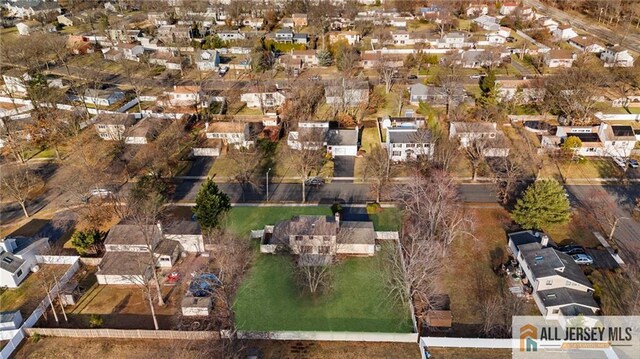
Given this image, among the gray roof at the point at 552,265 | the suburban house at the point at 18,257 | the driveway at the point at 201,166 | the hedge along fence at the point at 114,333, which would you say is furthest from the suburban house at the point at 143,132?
the gray roof at the point at 552,265

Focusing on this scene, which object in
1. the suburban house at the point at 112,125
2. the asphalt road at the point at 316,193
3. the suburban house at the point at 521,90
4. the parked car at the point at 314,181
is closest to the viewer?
the asphalt road at the point at 316,193

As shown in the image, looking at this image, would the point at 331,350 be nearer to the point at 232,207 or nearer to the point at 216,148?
the point at 232,207

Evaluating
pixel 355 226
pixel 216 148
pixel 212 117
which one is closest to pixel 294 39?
pixel 212 117

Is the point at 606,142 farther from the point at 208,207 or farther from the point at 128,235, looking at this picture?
the point at 128,235

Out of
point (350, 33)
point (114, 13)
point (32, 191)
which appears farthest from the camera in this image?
point (114, 13)

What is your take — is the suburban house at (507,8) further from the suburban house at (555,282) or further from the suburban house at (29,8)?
the suburban house at (29,8)

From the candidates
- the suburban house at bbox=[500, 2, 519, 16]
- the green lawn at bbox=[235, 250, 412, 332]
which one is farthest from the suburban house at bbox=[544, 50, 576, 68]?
the green lawn at bbox=[235, 250, 412, 332]


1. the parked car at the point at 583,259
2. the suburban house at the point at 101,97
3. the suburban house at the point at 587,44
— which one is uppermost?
the suburban house at the point at 587,44

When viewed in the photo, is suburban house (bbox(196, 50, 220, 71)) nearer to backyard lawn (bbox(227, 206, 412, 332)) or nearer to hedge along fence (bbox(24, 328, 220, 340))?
backyard lawn (bbox(227, 206, 412, 332))
